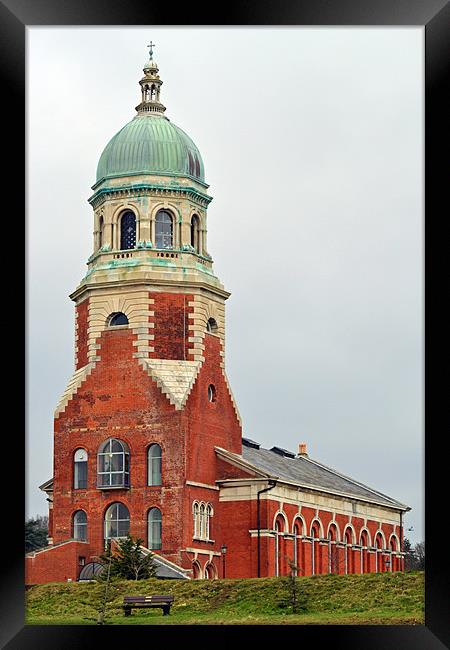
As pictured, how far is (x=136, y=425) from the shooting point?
51.3 meters

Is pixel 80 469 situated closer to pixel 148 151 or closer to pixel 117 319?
pixel 117 319

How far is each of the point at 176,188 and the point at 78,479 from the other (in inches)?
475

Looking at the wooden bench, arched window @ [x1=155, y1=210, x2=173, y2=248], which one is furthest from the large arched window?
the wooden bench

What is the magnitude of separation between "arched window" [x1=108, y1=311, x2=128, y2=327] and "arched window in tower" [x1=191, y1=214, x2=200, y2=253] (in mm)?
4468

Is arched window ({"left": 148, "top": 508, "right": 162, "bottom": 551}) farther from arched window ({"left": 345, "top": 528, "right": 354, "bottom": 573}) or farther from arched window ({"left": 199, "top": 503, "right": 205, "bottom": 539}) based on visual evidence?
arched window ({"left": 345, "top": 528, "right": 354, "bottom": 573})

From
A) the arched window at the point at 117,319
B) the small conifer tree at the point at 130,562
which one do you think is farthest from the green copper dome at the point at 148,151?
the small conifer tree at the point at 130,562

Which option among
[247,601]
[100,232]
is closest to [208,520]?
[100,232]

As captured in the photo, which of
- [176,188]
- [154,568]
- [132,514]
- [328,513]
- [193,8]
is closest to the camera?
[193,8]

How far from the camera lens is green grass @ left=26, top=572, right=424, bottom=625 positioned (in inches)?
1244

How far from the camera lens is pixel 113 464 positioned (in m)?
51.3

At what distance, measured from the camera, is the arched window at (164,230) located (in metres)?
54.2
